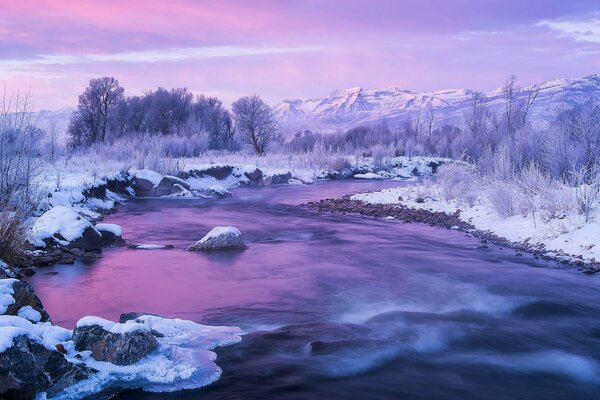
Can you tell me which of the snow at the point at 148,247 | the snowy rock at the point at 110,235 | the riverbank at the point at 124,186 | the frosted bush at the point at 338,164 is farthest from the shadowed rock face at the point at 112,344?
the frosted bush at the point at 338,164

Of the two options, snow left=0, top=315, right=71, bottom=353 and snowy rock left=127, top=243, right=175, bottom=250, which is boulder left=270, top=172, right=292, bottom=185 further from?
snow left=0, top=315, right=71, bottom=353

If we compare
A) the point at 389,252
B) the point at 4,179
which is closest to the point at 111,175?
the point at 4,179

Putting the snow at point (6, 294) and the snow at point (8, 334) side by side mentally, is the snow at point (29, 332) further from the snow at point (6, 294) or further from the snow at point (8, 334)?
the snow at point (6, 294)

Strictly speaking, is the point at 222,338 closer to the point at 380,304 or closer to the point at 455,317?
the point at 380,304

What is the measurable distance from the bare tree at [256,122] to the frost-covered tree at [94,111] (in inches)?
578

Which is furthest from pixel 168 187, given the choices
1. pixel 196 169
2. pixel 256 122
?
pixel 256 122

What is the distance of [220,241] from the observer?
49.6ft

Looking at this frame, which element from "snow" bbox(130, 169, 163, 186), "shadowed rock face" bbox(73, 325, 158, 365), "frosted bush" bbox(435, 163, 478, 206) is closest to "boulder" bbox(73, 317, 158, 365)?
"shadowed rock face" bbox(73, 325, 158, 365)

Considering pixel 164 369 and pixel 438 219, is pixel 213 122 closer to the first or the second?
pixel 438 219

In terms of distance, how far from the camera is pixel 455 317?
9609 mm

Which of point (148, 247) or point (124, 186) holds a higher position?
point (124, 186)

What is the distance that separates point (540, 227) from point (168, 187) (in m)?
19.4

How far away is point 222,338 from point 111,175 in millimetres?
20793

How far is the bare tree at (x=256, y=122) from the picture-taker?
63.2 metres
